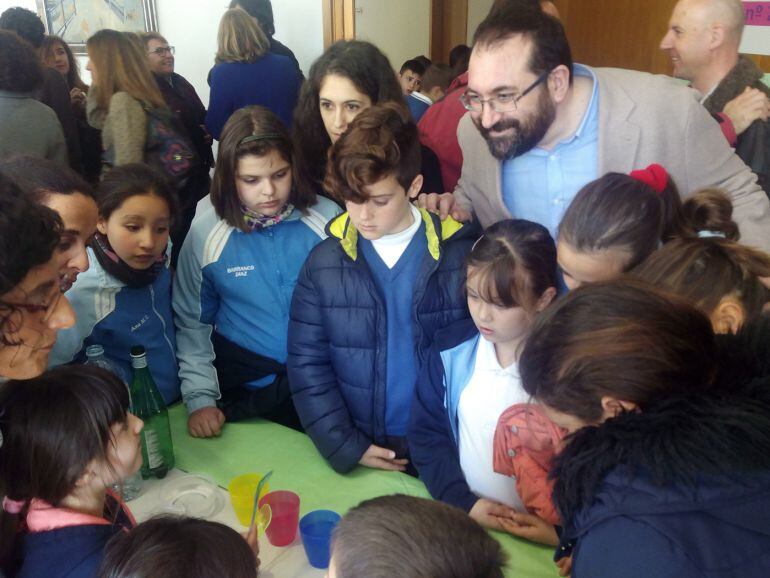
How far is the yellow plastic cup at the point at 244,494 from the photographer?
51.4 inches

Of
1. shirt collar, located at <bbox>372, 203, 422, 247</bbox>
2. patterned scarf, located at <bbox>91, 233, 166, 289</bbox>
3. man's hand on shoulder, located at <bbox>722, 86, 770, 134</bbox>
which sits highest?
man's hand on shoulder, located at <bbox>722, 86, 770, 134</bbox>

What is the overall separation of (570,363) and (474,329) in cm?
65

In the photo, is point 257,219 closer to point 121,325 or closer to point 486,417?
point 121,325

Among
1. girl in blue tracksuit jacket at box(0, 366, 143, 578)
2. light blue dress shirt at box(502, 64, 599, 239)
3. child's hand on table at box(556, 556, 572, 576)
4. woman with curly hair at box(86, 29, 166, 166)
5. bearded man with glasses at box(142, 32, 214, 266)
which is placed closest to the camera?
girl in blue tracksuit jacket at box(0, 366, 143, 578)

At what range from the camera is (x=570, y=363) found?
0.86 m

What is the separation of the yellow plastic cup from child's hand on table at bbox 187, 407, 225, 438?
0.31m

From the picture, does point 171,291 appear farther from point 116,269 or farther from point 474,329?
point 474,329

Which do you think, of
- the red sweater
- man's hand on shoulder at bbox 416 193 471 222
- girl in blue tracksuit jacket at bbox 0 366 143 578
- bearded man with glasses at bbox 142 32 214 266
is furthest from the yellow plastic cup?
bearded man with glasses at bbox 142 32 214 266

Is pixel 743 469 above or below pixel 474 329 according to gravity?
above

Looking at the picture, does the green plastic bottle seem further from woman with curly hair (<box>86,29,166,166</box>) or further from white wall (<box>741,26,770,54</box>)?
white wall (<box>741,26,770,54</box>)

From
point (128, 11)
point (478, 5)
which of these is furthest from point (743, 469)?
point (478, 5)

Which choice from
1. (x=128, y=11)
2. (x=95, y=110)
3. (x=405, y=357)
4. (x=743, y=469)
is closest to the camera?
(x=743, y=469)

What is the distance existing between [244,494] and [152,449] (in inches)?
12.3

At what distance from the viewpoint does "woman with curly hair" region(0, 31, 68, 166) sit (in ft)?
8.38
